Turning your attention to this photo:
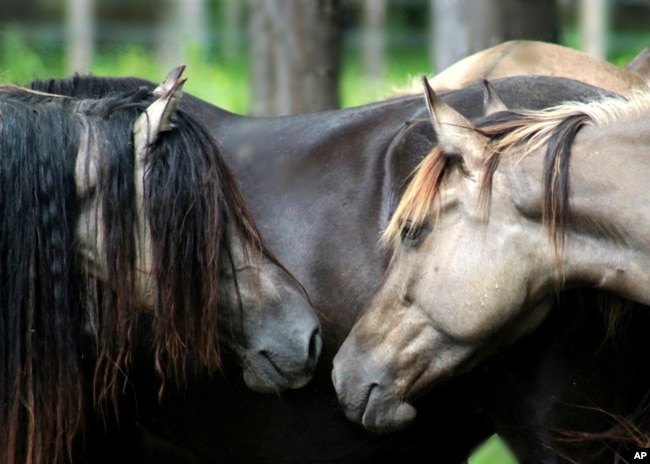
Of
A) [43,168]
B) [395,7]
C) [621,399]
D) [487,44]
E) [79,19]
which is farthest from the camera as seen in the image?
[395,7]

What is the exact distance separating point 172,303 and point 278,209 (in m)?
0.74

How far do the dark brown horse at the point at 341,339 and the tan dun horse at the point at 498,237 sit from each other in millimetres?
287

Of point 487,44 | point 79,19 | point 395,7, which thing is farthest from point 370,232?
point 395,7

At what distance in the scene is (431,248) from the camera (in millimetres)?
3043

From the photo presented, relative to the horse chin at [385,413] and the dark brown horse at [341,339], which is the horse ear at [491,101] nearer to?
the dark brown horse at [341,339]

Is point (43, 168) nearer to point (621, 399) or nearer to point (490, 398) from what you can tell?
point (490, 398)

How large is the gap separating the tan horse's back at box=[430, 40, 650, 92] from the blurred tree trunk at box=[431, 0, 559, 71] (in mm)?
1209

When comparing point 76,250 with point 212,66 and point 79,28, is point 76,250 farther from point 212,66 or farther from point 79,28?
point 79,28

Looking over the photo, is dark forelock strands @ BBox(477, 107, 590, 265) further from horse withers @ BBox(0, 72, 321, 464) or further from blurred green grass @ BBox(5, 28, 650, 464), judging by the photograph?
blurred green grass @ BBox(5, 28, 650, 464)

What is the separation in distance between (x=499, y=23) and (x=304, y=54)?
1224 millimetres

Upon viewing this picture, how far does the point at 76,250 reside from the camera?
119 inches

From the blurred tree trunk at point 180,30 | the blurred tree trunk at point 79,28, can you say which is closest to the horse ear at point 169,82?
the blurred tree trunk at point 180,30

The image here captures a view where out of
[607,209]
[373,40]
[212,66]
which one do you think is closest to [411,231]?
[607,209]

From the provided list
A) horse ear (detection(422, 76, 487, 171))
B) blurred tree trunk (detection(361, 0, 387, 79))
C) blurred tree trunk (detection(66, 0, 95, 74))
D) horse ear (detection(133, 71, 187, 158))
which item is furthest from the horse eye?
blurred tree trunk (detection(361, 0, 387, 79))
